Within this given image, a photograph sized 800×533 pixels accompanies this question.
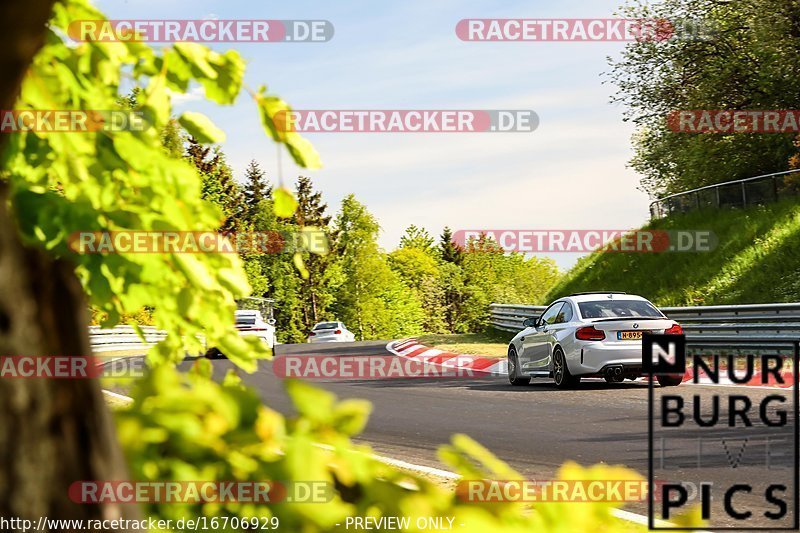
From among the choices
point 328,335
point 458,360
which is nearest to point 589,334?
point 458,360

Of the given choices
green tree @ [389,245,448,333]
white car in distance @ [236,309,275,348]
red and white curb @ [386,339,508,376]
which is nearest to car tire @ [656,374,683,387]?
red and white curb @ [386,339,508,376]

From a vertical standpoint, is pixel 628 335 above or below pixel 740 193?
below

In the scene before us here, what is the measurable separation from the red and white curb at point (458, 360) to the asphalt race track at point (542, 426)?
385cm

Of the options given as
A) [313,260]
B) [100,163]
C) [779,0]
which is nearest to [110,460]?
[100,163]

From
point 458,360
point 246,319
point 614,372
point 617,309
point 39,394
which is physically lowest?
point 458,360

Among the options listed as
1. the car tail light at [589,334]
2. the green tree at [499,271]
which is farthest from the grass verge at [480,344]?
the green tree at [499,271]

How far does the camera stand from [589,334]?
54.4 feet

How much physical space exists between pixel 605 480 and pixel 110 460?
1.12m

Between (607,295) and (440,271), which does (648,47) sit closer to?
(607,295)

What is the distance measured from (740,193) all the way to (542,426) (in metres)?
23.9

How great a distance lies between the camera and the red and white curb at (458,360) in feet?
79.5

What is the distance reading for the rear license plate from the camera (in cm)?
1662

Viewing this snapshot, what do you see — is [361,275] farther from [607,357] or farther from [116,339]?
[607,357]

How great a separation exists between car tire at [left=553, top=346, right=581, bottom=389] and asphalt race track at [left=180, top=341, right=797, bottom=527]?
0.19m
